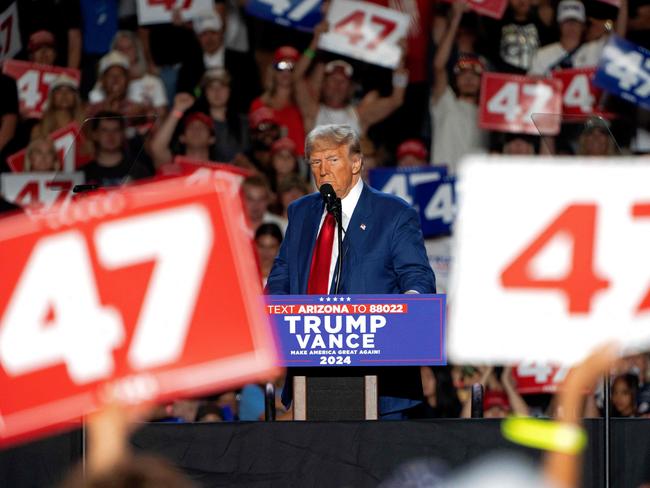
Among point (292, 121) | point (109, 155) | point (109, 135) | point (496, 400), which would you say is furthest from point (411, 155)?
point (109, 135)

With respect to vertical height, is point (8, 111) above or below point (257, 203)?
above

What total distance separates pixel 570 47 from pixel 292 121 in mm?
1669

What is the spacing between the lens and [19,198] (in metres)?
7.46

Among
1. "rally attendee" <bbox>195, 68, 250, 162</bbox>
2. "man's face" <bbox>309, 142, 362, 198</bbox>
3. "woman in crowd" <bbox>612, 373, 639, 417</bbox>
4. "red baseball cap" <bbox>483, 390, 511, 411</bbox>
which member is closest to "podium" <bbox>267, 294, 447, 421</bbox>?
"man's face" <bbox>309, 142, 362, 198</bbox>

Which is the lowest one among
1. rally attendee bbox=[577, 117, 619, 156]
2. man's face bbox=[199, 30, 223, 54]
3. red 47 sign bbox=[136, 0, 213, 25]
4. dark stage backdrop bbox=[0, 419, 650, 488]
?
dark stage backdrop bbox=[0, 419, 650, 488]

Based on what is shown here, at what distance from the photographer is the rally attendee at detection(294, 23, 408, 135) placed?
766cm

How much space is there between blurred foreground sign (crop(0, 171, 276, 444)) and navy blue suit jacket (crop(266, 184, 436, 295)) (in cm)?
196

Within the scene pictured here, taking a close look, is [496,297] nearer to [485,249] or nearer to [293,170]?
[485,249]

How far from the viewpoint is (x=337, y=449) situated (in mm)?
3701

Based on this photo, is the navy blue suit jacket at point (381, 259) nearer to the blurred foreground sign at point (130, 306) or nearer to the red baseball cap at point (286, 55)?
the blurred foreground sign at point (130, 306)

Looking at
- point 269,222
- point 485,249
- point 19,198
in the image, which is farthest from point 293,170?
point 485,249

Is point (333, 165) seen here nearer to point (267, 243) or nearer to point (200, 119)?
point (267, 243)

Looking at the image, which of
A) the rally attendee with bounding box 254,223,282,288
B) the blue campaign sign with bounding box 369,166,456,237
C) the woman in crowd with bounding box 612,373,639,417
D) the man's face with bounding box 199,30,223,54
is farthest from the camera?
the man's face with bounding box 199,30,223,54

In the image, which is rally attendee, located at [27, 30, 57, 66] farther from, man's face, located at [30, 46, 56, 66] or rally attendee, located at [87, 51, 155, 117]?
rally attendee, located at [87, 51, 155, 117]
